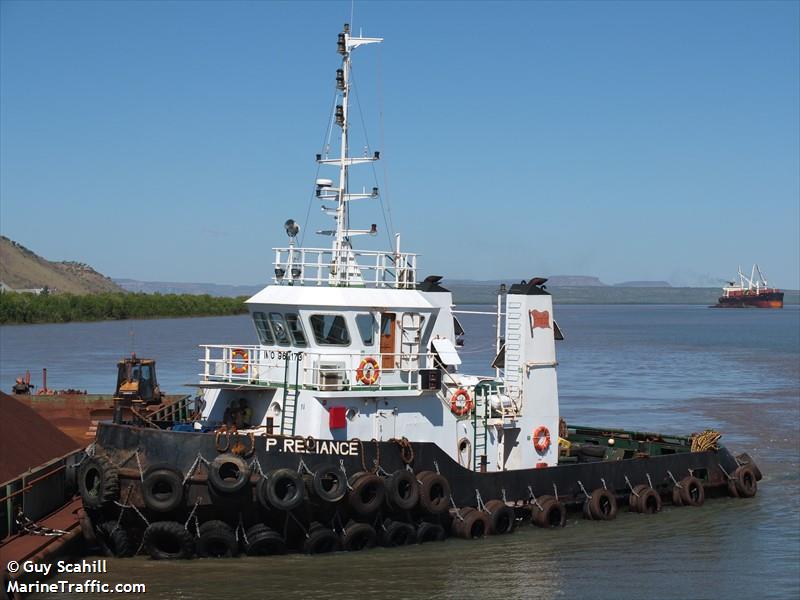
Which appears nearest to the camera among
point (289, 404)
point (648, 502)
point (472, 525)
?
point (289, 404)

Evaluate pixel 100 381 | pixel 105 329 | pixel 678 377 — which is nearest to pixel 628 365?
pixel 678 377

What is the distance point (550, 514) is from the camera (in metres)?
17.0

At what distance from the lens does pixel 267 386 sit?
1570 cm

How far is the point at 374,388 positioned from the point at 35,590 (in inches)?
217

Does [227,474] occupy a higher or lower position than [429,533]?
higher

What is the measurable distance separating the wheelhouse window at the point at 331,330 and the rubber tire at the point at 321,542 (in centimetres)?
295

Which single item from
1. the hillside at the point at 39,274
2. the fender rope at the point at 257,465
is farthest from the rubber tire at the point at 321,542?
the hillside at the point at 39,274

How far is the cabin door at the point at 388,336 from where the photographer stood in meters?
16.4

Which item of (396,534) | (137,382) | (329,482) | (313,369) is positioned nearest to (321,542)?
(329,482)

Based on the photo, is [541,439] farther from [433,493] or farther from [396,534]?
[396,534]

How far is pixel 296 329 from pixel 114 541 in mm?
4130

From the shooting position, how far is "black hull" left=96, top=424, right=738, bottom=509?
46.9 feet

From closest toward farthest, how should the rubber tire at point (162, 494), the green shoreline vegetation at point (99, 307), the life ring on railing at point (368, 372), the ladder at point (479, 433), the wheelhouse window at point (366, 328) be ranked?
the rubber tire at point (162, 494), the life ring on railing at point (368, 372), the wheelhouse window at point (366, 328), the ladder at point (479, 433), the green shoreline vegetation at point (99, 307)

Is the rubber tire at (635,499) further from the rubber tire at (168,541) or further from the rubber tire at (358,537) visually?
the rubber tire at (168,541)
